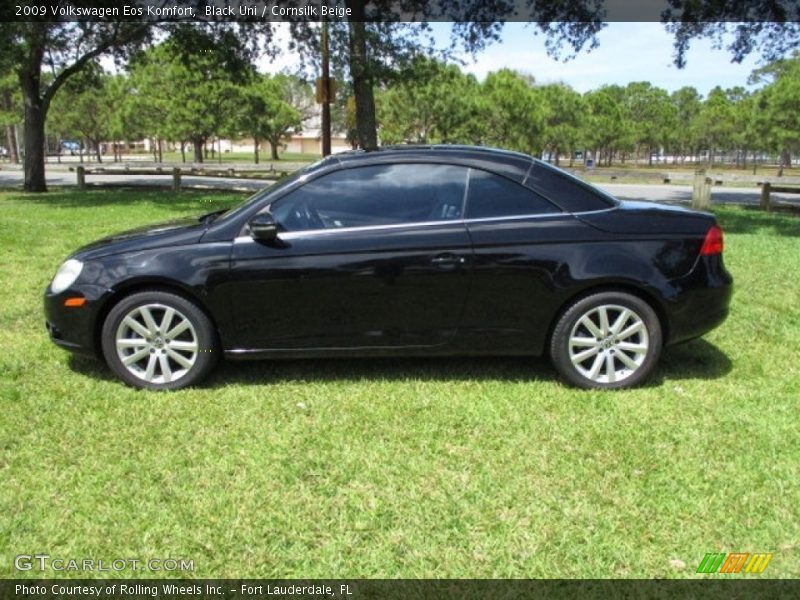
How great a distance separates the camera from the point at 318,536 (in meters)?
2.69

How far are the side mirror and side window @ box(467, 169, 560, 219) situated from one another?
4.03ft

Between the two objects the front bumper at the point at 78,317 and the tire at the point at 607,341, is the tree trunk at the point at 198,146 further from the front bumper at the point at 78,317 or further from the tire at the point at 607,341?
the tire at the point at 607,341

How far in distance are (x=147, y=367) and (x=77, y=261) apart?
2.76 feet

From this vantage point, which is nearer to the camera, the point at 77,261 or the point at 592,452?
the point at 592,452

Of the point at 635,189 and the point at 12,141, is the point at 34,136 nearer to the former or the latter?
the point at 635,189

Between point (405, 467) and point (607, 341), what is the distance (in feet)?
5.59

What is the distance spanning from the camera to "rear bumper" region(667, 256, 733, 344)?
410 centimetres

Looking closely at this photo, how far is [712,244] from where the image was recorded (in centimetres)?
416

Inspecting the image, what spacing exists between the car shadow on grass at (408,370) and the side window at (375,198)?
1.04 meters

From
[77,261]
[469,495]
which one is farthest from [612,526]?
[77,261]

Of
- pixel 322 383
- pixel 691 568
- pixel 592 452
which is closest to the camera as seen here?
pixel 691 568

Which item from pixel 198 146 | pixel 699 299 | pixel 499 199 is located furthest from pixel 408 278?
pixel 198 146

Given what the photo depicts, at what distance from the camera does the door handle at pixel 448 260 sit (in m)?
4.00

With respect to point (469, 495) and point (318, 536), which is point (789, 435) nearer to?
point (469, 495)
